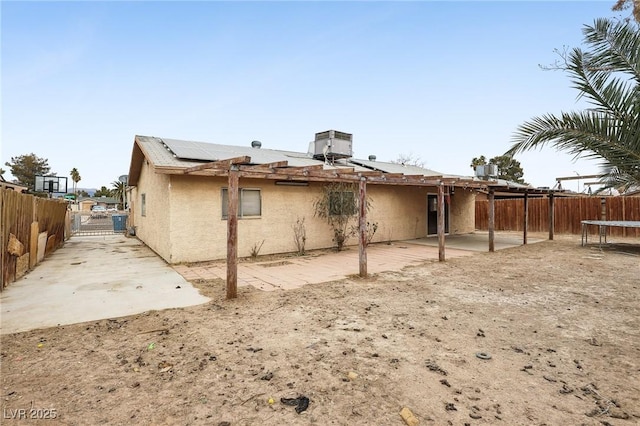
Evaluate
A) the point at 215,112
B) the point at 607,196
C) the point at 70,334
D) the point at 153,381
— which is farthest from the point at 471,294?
the point at 607,196

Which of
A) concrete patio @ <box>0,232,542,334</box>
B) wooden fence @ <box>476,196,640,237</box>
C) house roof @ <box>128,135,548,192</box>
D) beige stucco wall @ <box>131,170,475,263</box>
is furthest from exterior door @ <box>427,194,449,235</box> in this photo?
wooden fence @ <box>476,196,640,237</box>

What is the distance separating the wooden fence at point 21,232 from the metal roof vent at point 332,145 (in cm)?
871

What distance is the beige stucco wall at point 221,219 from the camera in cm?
806

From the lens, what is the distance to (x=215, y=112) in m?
14.7

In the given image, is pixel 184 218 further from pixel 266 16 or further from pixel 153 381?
pixel 266 16

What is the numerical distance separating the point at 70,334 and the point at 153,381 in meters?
1.81

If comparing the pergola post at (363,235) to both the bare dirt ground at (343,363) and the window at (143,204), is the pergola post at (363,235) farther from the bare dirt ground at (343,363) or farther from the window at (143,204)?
the window at (143,204)

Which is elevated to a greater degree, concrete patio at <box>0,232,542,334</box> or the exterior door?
the exterior door

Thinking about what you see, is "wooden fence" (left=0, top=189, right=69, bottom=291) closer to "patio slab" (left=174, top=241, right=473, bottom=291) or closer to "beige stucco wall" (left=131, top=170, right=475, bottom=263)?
"beige stucco wall" (left=131, top=170, right=475, bottom=263)

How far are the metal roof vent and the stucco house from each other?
1.6 inches

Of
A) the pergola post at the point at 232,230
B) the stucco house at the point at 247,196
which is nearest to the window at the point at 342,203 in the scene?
the stucco house at the point at 247,196

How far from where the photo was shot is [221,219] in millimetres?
8656

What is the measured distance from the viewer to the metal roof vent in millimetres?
12289

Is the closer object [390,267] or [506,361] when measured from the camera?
[506,361]
